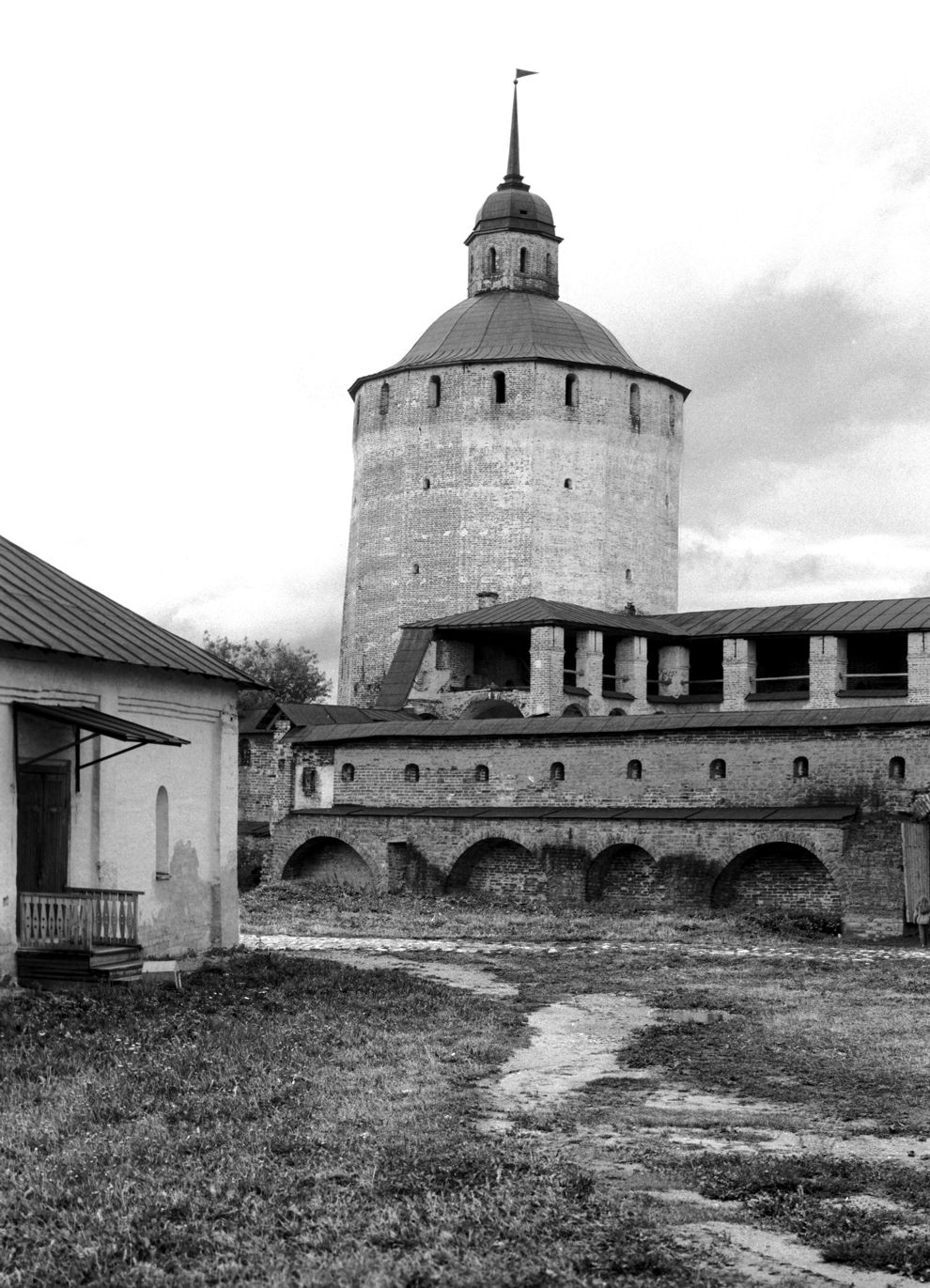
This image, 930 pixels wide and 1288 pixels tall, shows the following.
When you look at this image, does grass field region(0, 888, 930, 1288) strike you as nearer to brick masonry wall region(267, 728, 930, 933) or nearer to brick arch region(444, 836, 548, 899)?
brick masonry wall region(267, 728, 930, 933)

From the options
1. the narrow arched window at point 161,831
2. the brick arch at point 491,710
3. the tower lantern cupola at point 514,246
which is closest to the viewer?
the narrow arched window at point 161,831

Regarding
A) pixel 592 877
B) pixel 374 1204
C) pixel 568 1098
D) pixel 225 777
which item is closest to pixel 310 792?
pixel 592 877

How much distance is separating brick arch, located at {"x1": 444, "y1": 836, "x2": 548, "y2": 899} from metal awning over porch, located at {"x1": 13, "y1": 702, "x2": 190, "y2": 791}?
14687 millimetres

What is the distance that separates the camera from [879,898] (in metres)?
24.9

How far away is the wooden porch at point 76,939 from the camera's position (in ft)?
45.9

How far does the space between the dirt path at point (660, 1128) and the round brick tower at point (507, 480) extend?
3197 cm

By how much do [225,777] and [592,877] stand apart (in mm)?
12128

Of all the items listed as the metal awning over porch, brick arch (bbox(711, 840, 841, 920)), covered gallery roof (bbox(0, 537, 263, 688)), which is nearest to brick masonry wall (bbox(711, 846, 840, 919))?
brick arch (bbox(711, 840, 841, 920))

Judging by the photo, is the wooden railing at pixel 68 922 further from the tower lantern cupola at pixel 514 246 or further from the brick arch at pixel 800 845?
the tower lantern cupola at pixel 514 246

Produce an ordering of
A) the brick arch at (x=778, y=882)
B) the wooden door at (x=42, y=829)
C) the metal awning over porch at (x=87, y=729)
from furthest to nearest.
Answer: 1. the brick arch at (x=778, y=882)
2. the wooden door at (x=42, y=829)
3. the metal awning over porch at (x=87, y=729)

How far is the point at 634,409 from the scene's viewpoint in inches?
1905

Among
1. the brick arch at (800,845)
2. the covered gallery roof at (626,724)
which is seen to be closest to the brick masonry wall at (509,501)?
the covered gallery roof at (626,724)

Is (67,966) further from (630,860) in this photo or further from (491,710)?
(491,710)

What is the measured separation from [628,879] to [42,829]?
598 inches
